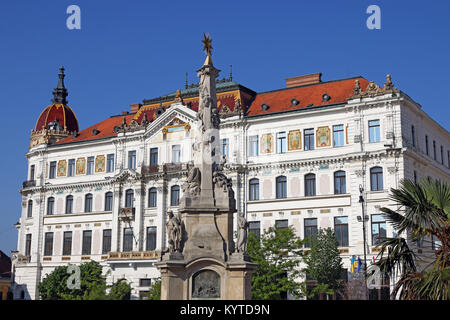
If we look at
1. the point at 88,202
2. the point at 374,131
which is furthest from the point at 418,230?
the point at 88,202

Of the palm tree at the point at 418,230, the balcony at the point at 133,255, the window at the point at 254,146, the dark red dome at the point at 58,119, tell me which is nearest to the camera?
the palm tree at the point at 418,230

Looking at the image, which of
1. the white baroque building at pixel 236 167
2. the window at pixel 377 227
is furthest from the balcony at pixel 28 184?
the window at pixel 377 227

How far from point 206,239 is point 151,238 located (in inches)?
1382

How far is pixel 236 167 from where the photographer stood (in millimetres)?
53750

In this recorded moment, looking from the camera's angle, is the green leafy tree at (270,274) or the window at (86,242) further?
the window at (86,242)

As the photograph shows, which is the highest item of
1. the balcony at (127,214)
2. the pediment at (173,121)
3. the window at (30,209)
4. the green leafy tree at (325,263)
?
the pediment at (173,121)

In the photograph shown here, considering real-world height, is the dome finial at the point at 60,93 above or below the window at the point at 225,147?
above

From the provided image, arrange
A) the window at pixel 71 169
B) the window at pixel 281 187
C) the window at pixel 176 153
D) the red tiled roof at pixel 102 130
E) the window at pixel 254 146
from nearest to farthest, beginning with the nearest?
the window at pixel 281 187 → the window at pixel 254 146 → the window at pixel 176 153 → the window at pixel 71 169 → the red tiled roof at pixel 102 130

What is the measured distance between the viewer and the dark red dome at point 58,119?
226ft

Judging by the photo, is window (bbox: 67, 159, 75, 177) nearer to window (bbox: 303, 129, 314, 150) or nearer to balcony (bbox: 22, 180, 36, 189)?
balcony (bbox: 22, 180, 36, 189)

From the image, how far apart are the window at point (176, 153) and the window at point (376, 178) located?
1750 cm

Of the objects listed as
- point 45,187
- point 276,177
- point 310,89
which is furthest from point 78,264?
point 310,89

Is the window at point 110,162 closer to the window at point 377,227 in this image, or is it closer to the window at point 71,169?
the window at point 71,169

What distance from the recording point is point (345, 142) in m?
50.4
